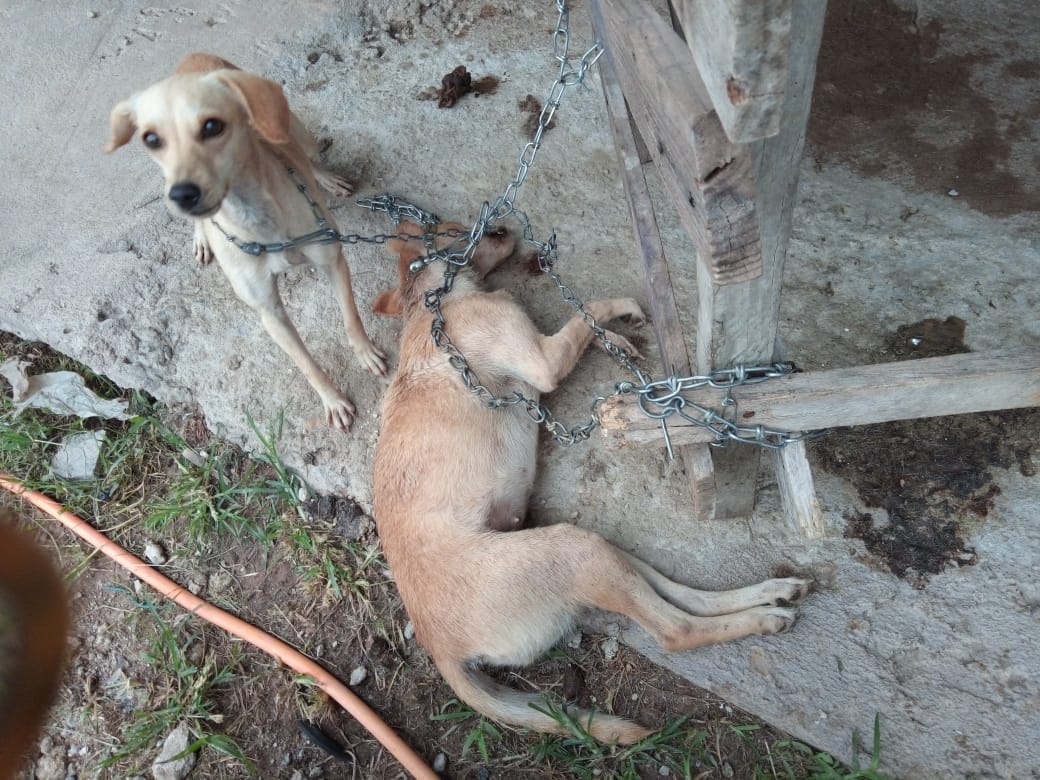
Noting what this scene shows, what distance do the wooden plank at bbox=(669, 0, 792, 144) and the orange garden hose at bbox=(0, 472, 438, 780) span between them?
255 cm

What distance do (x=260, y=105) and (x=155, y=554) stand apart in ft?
7.71

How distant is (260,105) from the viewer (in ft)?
8.84

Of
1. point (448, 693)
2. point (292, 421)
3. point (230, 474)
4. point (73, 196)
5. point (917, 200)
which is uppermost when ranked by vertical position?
point (73, 196)

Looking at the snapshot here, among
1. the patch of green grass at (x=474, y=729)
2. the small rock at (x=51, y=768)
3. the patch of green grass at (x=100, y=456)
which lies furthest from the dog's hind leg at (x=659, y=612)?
the patch of green grass at (x=100, y=456)

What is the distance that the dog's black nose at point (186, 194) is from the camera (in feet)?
8.30

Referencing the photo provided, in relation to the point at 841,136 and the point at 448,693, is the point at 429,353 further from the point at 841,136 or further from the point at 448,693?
the point at 841,136

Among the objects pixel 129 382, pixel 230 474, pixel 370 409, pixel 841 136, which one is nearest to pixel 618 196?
pixel 841 136

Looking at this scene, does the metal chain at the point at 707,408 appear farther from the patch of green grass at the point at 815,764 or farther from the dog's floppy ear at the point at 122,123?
the dog's floppy ear at the point at 122,123

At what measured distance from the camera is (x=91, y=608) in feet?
12.2

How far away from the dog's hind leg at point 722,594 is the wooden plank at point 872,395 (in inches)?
31.4

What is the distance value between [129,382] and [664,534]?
2954 mm

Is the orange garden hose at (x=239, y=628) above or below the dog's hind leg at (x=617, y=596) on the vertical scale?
below

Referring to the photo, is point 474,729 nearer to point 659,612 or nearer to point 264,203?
point 659,612

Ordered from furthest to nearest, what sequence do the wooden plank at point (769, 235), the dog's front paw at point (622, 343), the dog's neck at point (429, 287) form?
1. the dog's neck at point (429, 287)
2. the dog's front paw at point (622, 343)
3. the wooden plank at point (769, 235)
